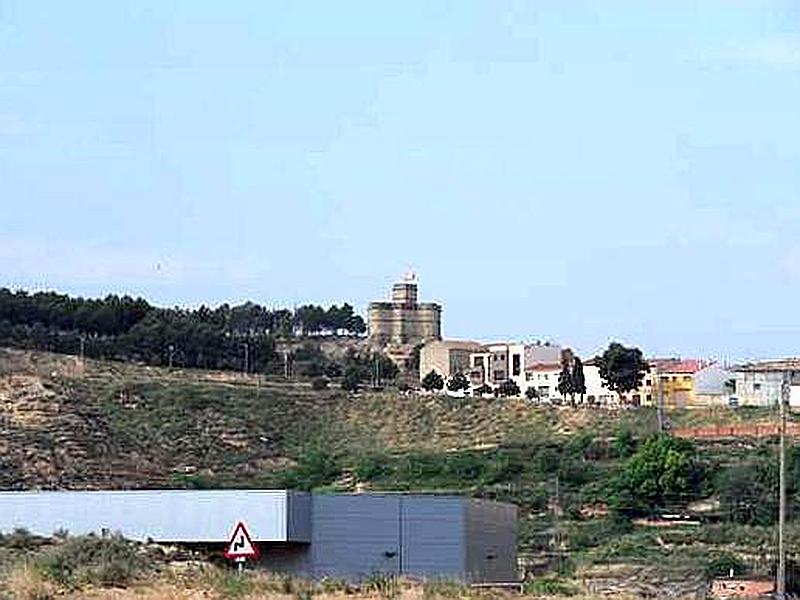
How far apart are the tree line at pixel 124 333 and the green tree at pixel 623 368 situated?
20.9 meters

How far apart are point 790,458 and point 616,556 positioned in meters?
18.9

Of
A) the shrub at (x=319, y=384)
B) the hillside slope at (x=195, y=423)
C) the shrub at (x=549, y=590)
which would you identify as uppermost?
the shrub at (x=319, y=384)

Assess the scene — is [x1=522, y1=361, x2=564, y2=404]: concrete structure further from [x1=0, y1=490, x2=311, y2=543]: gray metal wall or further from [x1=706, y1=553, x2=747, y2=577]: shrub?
[x1=0, y1=490, x2=311, y2=543]: gray metal wall

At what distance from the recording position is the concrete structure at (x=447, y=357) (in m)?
137

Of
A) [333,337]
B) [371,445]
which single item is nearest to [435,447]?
[371,445]

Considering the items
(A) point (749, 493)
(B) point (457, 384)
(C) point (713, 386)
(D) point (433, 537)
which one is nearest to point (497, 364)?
(B) point (457, 384)

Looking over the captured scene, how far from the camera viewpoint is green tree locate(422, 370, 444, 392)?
11769cm

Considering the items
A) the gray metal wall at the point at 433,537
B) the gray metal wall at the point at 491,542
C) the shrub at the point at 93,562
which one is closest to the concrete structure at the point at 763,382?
the gray metal wall at the point at 491,542

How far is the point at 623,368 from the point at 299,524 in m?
68.7

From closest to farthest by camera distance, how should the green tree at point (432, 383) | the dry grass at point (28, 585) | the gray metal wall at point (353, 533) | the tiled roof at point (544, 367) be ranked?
the dry grass at point (28, 585) < the gray metal wall at point (353, 533) < the green tree at point (432, 383) < the tiled roof at point (544, 367)

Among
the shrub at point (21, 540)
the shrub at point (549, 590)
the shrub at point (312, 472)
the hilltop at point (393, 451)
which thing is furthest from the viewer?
the shrub at point (312, 472)

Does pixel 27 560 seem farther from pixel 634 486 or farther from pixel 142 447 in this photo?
pixel 142 447

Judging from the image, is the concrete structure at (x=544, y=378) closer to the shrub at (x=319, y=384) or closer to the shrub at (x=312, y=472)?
the shrub at (x=319, y=384)

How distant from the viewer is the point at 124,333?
110938mm
